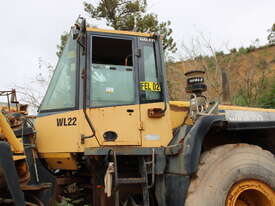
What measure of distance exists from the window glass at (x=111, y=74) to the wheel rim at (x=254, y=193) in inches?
66.1

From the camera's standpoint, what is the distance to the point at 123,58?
456cm

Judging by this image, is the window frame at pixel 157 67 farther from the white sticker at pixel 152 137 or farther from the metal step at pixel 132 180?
the metal step at pixel 132 180

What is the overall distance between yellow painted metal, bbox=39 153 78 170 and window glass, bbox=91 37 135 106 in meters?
0.77

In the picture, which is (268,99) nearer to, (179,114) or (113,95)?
(179,114)

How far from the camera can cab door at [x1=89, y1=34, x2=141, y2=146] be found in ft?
13.2

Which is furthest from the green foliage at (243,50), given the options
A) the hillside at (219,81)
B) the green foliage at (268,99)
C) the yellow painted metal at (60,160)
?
the yellow painted metal at (60,160)

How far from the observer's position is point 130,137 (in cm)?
405

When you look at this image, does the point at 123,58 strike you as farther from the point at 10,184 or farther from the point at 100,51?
the point at 10,184

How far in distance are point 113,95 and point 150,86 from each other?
0.53 meters

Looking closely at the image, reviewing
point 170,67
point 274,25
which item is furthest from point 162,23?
point 274,25

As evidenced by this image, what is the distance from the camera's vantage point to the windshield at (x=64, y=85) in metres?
4.17

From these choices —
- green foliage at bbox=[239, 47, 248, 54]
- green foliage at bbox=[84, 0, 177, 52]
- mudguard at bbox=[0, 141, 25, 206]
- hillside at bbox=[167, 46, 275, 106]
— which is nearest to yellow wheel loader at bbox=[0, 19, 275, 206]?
mudguard at bbox=[0, 141, 25, 206]

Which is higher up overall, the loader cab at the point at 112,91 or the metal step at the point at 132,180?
the loader cab at the point at 112,91

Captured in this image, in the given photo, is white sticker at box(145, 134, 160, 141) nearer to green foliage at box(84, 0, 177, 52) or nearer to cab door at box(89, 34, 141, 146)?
cab door at box(89, 34, 141, 146)
